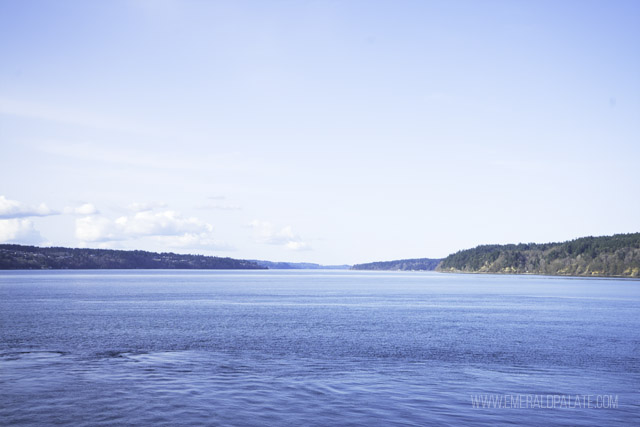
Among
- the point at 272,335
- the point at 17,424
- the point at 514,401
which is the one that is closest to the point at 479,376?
the point at 514,401

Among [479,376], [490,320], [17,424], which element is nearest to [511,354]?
[479,376]

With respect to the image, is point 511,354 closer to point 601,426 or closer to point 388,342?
point 388,342

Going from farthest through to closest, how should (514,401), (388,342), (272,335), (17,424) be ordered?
(272,335)
(388,342)
(514,401)
(17,424)

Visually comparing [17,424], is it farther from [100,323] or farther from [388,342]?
[100,323]

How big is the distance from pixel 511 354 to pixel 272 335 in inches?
751

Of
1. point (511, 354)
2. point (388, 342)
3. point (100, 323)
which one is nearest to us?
point (511, 354)

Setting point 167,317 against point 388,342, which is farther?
point 167,317

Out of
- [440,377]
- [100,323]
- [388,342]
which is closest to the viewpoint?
[440,377]

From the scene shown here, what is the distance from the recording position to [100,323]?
Answer: 5178 cm

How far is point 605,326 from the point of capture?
53344mm

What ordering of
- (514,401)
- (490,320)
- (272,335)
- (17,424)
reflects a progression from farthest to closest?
1. (490,320)
2. (272,335)
3. (514,401)
4. (17,424)

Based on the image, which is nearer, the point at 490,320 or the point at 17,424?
the point at 17,424

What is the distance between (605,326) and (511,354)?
23586mm

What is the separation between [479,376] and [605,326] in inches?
1253
